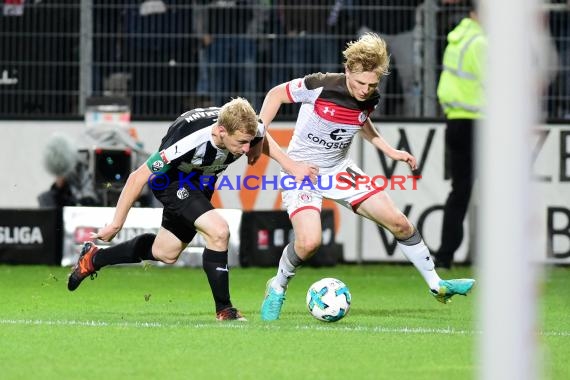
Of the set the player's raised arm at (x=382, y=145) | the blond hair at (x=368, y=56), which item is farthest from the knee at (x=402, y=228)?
the blond hair at (x=368, y=56)

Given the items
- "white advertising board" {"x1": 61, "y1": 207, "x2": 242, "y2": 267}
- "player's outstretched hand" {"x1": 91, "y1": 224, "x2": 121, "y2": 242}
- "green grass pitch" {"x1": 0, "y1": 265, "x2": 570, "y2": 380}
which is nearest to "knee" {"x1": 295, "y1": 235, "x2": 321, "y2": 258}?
"green grass pitch" {"x1": 0, "y1": 265, "x2": 570, "y2": 380}

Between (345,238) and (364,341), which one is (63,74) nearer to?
(345,238)

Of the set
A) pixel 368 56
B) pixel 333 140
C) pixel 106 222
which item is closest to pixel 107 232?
pixel 333 140

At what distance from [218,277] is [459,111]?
16.3ft

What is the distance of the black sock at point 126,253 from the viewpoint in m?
9.33

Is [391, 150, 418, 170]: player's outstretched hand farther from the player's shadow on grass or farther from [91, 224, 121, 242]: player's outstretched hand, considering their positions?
[91, 224, 121, 242]: player's outstretched hand

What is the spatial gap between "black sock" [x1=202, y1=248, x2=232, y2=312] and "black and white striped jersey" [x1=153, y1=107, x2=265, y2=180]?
560mm

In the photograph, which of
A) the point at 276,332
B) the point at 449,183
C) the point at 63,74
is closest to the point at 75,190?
the point at 63,74

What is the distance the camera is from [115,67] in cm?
1383

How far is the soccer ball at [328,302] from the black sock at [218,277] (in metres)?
0.50

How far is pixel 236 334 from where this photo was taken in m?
7.59

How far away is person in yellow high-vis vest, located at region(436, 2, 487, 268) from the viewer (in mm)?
12609

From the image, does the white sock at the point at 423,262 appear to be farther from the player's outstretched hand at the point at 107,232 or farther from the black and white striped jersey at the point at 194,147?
the player's outstretched hand at the point at 107,232

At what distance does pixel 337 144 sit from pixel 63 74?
527 centimetres
